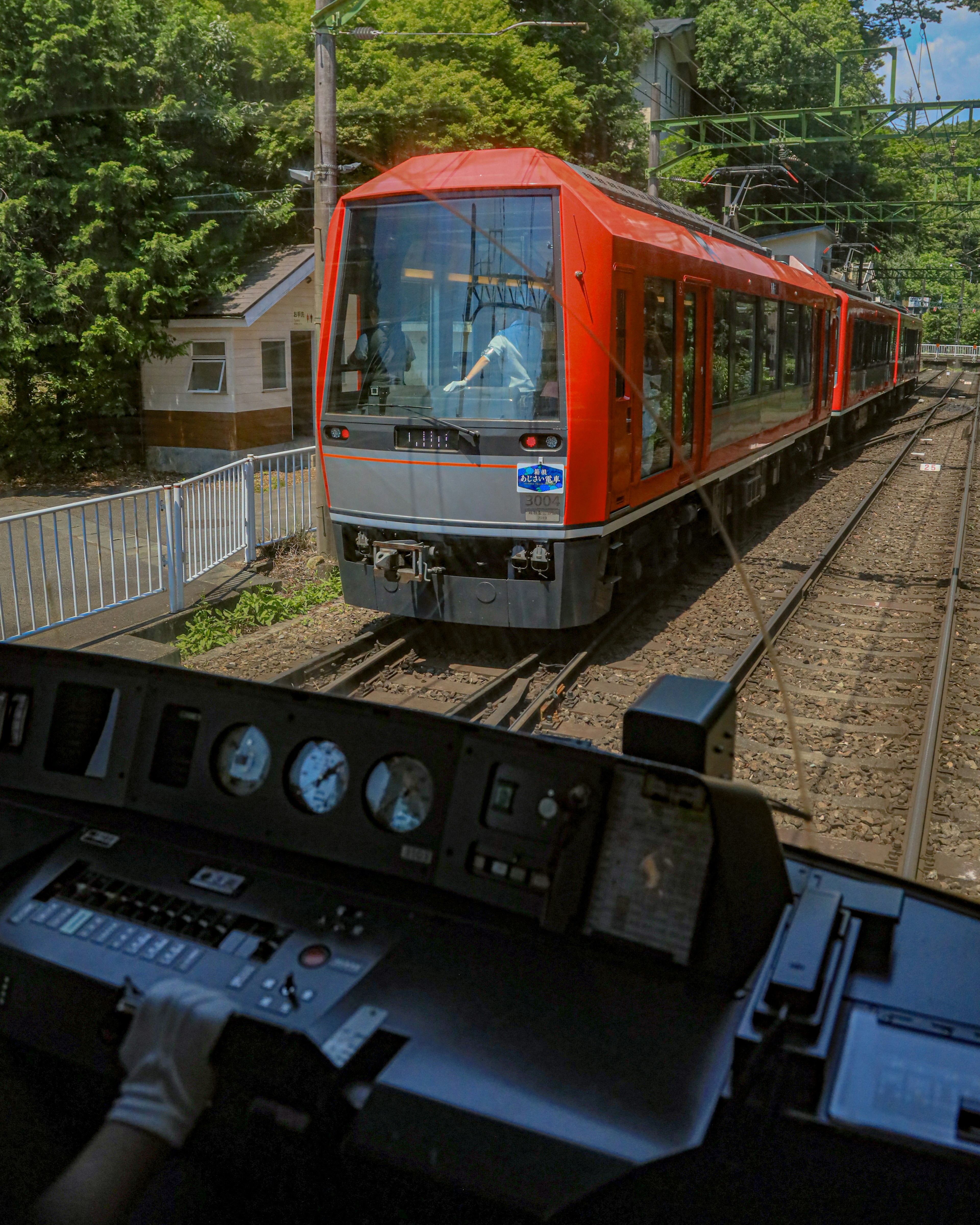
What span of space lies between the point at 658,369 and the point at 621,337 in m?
0.81

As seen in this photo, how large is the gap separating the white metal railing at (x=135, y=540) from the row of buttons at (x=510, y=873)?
475 cm

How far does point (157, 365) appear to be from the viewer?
16.4 metres

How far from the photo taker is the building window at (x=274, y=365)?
667 inches

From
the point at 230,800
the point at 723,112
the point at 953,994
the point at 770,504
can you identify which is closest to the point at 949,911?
the point at 953,994

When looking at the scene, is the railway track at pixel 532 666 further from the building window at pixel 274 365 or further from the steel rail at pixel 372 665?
the building window at pixel 274 365

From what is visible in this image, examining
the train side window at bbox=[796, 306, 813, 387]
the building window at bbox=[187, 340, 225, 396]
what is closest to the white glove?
the train side window at bbox=[796, 306, 813, 387]

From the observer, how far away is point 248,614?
26.5 feet

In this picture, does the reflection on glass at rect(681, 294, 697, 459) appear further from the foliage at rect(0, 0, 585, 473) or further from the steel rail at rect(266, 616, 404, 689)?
the foliage at rect(0, 0, 585, 473)

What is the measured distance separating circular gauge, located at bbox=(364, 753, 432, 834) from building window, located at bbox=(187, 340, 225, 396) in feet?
49.3

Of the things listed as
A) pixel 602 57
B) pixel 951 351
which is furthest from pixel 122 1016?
pixel 951 351

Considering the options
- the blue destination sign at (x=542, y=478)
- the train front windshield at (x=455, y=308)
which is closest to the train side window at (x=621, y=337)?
the train front windshield at (x=455, y=308)

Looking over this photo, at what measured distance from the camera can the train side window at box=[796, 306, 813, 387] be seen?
1298 cm

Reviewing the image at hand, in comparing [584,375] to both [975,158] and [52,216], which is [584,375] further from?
[975,158]

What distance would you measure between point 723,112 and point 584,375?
63.8ft
